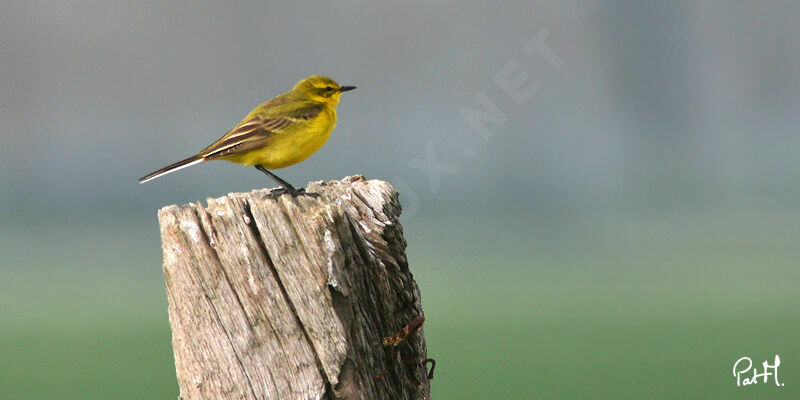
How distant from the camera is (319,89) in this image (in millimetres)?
4777

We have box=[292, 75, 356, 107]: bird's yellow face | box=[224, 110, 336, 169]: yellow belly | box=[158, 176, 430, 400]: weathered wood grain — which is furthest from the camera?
box=[292, 75, 356, 107]: bird's yellow face

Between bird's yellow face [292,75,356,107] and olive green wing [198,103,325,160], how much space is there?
379 mm

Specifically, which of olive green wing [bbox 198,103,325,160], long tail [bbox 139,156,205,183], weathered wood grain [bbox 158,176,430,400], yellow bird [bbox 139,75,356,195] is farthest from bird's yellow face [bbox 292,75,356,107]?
weathered wood grain [bbox 158,176,430,400]

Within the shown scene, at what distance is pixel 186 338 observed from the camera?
102 inches

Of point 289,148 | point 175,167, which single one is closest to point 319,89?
point 289,148

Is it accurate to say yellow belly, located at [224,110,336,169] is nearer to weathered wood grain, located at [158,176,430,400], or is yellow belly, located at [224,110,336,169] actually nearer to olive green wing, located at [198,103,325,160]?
olive green wing, located at [198,103,325,160]

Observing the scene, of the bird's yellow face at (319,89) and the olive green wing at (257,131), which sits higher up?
the bird's yellow face at (319,89)

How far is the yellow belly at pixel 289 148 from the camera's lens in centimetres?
418

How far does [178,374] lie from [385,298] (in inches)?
33.8

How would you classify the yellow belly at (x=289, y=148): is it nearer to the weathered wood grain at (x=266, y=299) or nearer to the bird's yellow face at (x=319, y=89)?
the bird's yellow face at (x=319, y=89)

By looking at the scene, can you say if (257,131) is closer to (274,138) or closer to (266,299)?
(274,138)

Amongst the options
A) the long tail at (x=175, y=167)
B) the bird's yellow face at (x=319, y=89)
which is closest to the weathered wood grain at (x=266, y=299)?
Result: the long tail at (x=175, y=167)

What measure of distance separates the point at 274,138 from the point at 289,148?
11cm

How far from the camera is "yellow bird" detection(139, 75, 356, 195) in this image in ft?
13.5
